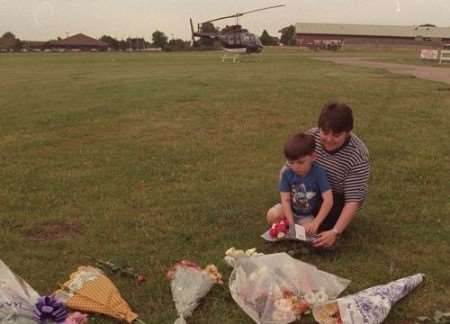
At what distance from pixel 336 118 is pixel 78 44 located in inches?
5495

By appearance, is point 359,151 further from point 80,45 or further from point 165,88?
point 80,45

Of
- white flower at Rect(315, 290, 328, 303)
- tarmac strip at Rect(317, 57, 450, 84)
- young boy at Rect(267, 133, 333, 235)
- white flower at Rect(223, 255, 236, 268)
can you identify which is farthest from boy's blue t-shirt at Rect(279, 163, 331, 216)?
tarmac strip at Rect(317, 57, 450, 84)

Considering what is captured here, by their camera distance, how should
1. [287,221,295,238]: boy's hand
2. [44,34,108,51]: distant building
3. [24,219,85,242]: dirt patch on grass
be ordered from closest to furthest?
[287,221,295,238]: boy's hand → [24,219,85,242]: dirt patch on grass → [44,34,108,51]: distant building

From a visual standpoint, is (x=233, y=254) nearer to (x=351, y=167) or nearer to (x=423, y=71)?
(x=351, y=167)

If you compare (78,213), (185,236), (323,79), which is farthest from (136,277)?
(323,79)

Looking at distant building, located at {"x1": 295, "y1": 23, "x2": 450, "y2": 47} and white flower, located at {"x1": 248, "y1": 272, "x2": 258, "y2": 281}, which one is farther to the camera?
distant building, located at {"x1": 295, "y1": 23, "x2": 450, "y2": 47}

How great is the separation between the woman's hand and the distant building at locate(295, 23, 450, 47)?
117 m

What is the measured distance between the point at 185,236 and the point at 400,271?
191 cm

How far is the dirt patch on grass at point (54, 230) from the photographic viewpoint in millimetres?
5137

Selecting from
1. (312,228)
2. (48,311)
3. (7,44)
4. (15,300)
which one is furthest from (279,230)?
(7,44)

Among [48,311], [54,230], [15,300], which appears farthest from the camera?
[54,230]

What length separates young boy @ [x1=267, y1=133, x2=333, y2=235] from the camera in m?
4.37

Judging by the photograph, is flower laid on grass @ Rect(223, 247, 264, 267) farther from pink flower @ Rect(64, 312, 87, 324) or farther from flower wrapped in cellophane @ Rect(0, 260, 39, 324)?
flower wrapped in cellophane @ Rect(0, 260, 39, 324)

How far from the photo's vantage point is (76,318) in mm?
3445
